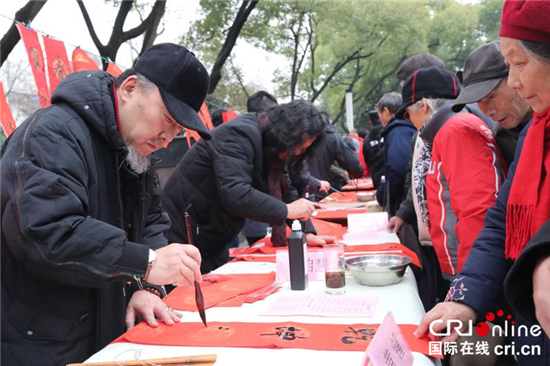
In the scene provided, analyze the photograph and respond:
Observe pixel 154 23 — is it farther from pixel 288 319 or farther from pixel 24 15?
pixel 288 319

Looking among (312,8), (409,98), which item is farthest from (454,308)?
(312,8)

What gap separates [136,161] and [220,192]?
3.21 feet

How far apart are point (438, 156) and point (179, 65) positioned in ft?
3.76

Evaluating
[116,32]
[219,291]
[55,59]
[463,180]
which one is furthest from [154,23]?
[463,180]

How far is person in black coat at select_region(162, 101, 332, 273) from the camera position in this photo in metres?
2.51

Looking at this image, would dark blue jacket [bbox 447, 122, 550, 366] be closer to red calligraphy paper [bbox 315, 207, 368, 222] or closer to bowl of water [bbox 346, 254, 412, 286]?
bowl of water [bbox 346, 254, 412, 286]

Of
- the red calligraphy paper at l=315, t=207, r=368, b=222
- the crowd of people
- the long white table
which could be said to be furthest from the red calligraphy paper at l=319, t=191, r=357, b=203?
the long white table

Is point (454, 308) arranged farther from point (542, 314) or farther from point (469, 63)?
point (469, 63)

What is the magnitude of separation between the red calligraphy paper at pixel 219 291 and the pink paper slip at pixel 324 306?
207mm

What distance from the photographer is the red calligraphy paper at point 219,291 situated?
173 cm

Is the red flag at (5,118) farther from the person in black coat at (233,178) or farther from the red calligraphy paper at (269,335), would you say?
the red calligraphy paper at (269,335)

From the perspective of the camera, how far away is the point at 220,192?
2.52 metres

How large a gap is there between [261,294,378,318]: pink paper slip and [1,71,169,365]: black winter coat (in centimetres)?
51

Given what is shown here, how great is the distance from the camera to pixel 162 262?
1.31 meters
